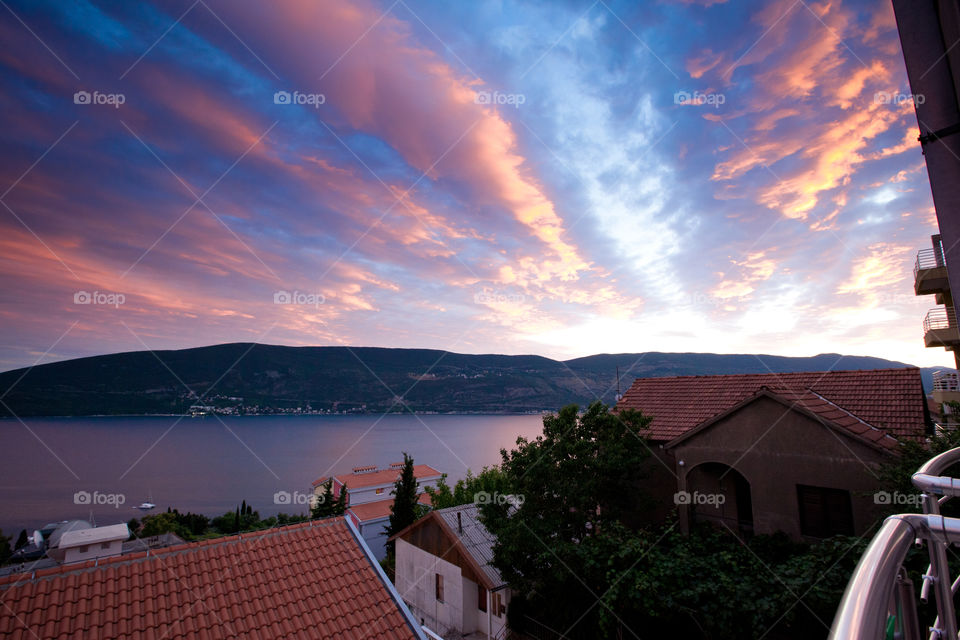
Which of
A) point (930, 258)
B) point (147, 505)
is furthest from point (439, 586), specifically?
point (147, 505)

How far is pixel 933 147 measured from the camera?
3082mm

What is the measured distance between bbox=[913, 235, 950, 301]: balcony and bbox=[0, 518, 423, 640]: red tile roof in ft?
65.6

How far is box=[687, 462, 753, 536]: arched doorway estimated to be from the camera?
1351 cm

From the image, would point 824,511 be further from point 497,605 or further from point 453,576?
point 453,576

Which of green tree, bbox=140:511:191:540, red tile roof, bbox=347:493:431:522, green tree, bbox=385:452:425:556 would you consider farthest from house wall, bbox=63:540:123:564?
green tree, bbox=385:452:425:556

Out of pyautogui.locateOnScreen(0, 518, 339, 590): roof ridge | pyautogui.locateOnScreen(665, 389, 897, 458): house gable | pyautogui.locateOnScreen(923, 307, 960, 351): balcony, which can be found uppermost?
pyautogui.locateOnScreen(923, 307, 960, 351): balcony

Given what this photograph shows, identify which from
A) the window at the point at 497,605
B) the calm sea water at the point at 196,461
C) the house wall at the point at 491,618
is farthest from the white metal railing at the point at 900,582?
the calm sea water at the point at 196,461

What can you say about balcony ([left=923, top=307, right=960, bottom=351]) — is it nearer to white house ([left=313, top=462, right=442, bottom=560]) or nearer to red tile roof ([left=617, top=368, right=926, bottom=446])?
red tile roof ([left=617, top=368, right=926, bottom=446])

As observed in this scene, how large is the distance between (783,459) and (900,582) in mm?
13158

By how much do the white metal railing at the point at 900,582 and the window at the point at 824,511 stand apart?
1239 centimetres

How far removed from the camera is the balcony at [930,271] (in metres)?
15.2

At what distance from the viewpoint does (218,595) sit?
23.3 feet

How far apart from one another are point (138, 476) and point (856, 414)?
143 m

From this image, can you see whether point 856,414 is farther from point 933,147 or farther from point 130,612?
point 130,612
